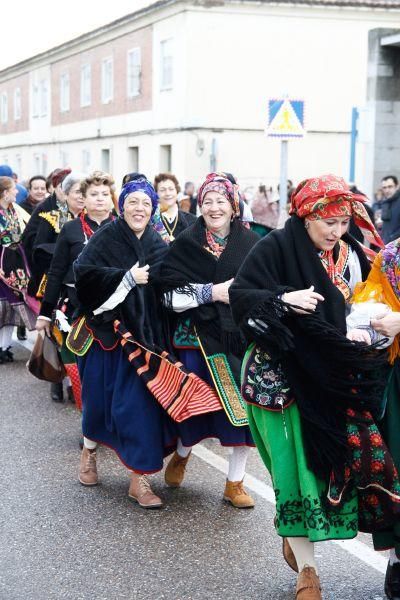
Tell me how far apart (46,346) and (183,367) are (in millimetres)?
2719

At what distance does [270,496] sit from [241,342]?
1021 mm

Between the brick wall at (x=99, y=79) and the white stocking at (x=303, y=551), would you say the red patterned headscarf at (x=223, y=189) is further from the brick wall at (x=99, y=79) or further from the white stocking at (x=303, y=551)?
the brick wall at (x=99, y=79)

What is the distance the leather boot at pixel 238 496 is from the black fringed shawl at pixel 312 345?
68.9 inches

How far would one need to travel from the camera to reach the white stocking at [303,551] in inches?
180

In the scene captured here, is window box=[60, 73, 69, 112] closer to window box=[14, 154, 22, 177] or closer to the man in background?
window box=[14, 154, 22, 177]

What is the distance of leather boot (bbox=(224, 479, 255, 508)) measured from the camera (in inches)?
242

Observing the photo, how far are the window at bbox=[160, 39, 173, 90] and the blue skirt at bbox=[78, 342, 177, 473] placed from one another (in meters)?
24.9

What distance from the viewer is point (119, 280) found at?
6180 mm

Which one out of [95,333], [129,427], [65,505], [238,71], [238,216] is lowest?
[65,505]

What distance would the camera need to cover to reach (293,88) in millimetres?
30516

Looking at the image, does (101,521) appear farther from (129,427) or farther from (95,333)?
Answer: (95,333)

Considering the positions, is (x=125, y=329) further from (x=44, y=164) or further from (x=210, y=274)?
(x=44, y=164)

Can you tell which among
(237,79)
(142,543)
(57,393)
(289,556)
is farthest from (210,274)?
(237,79)

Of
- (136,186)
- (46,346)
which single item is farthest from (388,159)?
(136,186)
